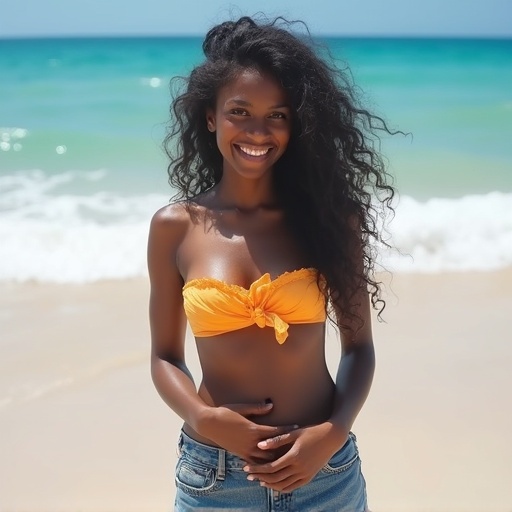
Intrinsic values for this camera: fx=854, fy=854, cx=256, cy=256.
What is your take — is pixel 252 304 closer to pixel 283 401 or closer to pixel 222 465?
pixel 283 401

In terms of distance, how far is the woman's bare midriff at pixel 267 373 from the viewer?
92.5 inches

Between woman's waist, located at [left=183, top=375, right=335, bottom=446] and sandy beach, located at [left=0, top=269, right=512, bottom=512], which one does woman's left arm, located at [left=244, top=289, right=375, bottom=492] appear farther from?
sandy beach, located at [left=0, top=269, right=512, bottom=512]

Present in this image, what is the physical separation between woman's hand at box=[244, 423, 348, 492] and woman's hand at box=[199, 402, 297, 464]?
0.7 inches

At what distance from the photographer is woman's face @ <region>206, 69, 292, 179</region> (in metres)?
2.37

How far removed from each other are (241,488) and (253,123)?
99cm

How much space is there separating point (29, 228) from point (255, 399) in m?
6.44

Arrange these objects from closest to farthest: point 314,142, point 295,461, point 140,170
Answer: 1. point 295,461
2. point 314,142
3. point 140,170

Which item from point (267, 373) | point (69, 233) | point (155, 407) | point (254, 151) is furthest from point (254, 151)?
point (69, 233)

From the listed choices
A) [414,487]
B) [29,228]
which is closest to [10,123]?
[29,228]

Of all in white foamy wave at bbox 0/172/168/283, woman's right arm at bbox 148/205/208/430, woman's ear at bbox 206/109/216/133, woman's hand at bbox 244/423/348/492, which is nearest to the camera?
woman's hand at bbox 244/423/348/492

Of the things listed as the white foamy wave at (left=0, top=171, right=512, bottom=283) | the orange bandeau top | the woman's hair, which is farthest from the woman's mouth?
the white foamy wave at (left=0, top=171, right=512, bottom=283)

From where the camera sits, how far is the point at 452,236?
7.94 meters

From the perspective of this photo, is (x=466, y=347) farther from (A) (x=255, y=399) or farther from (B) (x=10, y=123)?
(B) (x=10, y=123)

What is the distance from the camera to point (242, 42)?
245 cm
